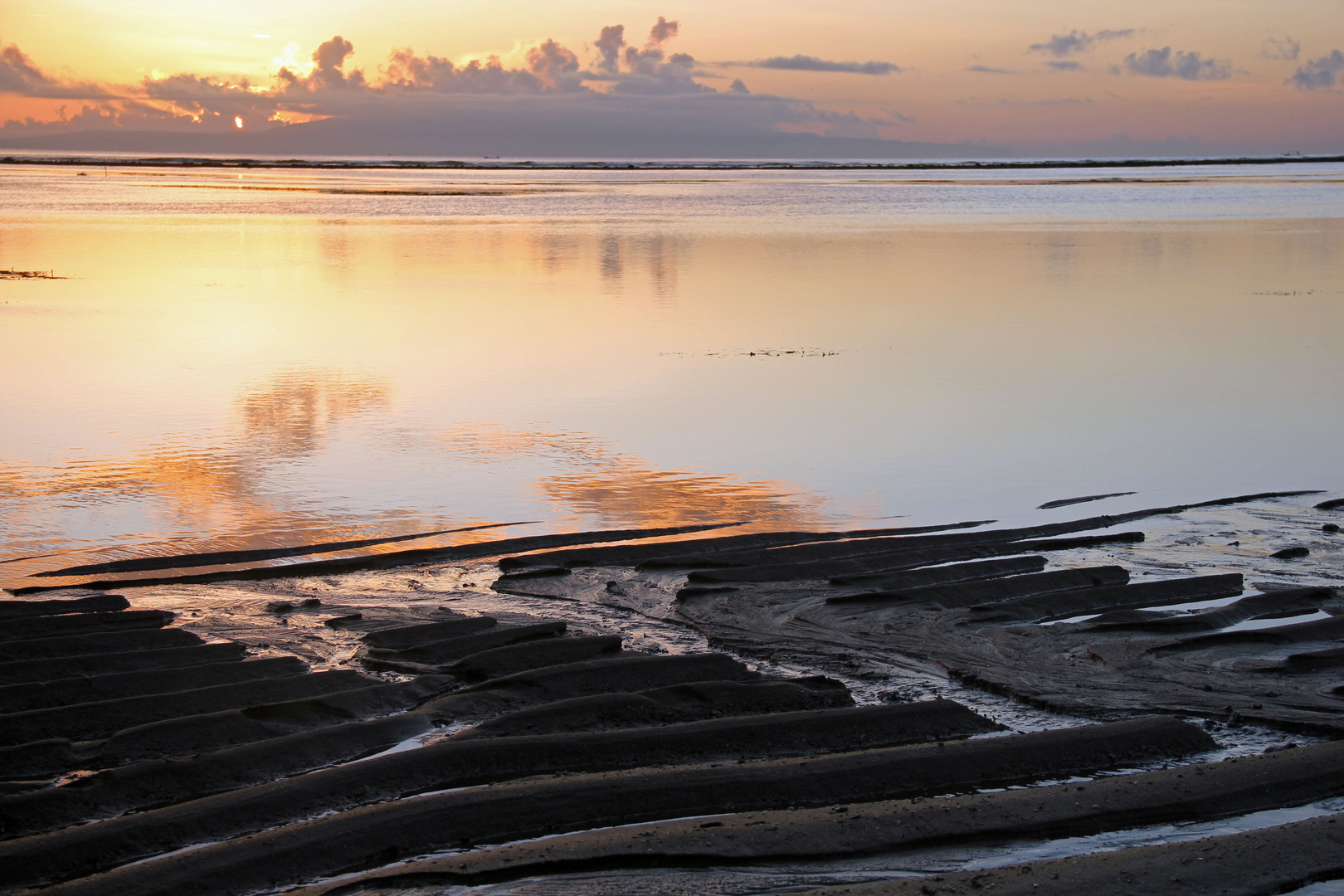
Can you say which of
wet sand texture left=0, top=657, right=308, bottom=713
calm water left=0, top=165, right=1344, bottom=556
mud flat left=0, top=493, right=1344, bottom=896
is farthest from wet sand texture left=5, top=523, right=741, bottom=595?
wet sand texture left=0, top=657, right=308, bottom=713

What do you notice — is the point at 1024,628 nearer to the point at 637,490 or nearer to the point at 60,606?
the point at 637,490

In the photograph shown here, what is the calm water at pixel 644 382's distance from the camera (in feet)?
35.9

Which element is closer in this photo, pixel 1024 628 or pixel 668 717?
pixel 668 717

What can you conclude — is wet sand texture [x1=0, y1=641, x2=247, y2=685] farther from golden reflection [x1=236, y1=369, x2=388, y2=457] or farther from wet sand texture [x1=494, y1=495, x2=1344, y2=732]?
golden reflection [x1=236, y1=369, x2=388, y2=457]

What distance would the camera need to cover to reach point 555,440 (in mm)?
13188

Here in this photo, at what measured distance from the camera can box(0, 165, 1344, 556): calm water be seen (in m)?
10.9

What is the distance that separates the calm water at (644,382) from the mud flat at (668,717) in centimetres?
175

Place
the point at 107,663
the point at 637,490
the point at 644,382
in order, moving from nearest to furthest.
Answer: the point at 107,663 < the point at 637,490 < the point at 644,382

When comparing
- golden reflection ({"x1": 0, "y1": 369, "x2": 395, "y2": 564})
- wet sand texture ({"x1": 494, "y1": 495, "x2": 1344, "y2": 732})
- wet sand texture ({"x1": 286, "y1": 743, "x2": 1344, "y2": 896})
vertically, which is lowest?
golden reflection ({"x1": 0, "y1": 369, "x2": 395, "y2": 564})

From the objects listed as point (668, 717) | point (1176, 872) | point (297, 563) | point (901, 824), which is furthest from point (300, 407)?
point (1176, 872)

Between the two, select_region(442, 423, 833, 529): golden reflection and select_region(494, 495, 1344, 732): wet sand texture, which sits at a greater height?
select_region(494, 495, 1344, 732): wet sand texture

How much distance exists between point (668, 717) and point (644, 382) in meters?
10.9

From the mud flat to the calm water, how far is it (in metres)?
1.75

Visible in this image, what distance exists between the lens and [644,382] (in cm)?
1661
